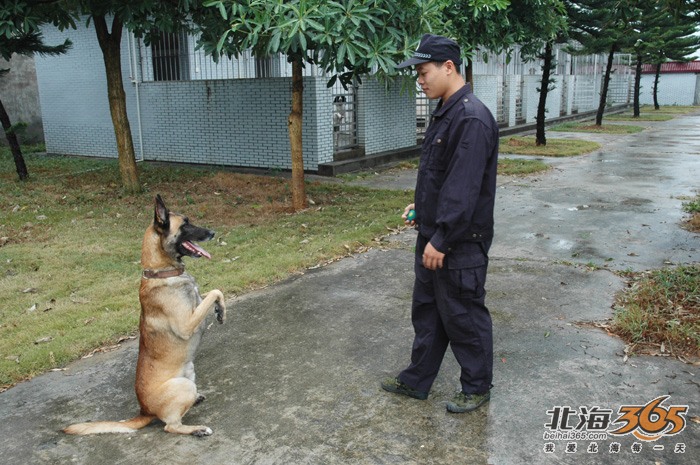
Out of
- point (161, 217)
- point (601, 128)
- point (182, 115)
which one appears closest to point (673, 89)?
point (601, 128)

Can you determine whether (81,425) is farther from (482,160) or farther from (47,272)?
(47,272)

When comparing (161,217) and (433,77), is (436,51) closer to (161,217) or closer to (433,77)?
(433,77)

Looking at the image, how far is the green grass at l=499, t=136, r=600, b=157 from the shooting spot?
53.0ft

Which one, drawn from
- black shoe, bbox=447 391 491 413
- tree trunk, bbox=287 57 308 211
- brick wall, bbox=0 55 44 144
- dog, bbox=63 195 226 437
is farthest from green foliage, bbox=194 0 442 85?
brick wall, bbox=0 55 44 144

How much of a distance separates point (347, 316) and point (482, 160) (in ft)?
7.40

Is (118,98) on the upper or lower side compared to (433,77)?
lower

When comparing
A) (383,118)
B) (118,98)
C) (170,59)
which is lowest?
(383,118)

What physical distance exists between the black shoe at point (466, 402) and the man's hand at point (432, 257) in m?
0.83

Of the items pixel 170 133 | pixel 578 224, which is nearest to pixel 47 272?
pixel 578 224

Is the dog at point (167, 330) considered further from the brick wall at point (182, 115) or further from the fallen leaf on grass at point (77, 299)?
the brick wall at point (182, 115)

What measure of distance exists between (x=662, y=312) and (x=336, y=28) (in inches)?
165

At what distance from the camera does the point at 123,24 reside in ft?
31.3

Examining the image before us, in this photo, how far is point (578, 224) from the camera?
26.9ft

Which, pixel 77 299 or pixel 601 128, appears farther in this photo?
pixel 601 128
